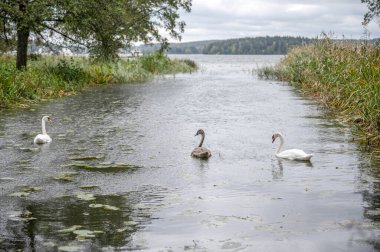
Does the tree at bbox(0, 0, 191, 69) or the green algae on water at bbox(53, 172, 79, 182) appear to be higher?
the tree at bbox(0, 0, 191, 69)

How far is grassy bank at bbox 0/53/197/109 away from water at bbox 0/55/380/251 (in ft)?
12.2

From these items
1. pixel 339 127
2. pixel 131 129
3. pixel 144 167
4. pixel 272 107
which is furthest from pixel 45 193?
pixel 272 107

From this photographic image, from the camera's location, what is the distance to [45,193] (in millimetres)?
8367

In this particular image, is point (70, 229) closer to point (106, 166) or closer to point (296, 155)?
point (106, 166)

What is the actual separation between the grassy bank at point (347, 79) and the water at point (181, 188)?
2.25 feet

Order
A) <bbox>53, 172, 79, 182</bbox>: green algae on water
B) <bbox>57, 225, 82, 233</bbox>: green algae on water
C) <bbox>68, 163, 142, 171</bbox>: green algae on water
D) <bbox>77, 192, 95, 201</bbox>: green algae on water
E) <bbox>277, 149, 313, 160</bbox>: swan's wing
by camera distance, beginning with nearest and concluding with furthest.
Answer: <bbox>57, 225, 82, 233</bbox>: green algae on water, <bbox>77, 192, 95, 201</bbox>: green algae on water, <bbox>53, 172, 79, 182</bbox>: green algae on water, <bbox>68, 163, 142, 171</bbox>: green algae on water, <bbox>277, 149, 313, 160</bbox>: swan's wing

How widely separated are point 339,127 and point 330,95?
207 inches

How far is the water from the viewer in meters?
6.36

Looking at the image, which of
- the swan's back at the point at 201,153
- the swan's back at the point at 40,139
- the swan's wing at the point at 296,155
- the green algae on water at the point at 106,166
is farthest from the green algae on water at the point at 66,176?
the swan's wing at the point at 296,155

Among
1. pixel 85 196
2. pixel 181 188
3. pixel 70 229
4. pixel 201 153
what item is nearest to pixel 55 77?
pixel 201 153

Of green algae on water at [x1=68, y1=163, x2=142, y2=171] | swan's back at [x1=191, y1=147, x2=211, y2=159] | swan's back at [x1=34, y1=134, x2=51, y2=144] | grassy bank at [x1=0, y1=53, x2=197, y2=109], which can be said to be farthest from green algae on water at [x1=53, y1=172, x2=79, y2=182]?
grassy bank at [x1=0, y1=53, x2=197, y2=109]

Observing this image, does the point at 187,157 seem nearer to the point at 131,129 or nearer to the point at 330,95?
the point at 131,129

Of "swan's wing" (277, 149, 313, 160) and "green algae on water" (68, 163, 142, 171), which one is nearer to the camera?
"green algae on water" (68, 163, 142, 171)

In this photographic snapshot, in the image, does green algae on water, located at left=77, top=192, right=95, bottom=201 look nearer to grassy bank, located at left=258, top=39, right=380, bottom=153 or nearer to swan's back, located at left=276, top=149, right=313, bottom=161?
swan's back, located at left=276, top=149, right=313, bottom=161
